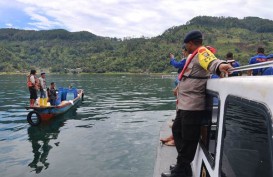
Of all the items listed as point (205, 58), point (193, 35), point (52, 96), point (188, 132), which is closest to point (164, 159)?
point (188, 132)

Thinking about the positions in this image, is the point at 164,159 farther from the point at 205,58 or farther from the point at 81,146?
the point at 81,146

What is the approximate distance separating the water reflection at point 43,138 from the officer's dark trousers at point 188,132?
6618 mm

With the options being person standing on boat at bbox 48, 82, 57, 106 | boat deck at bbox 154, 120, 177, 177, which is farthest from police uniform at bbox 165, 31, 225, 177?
person standing on boat at bbox 48, 82, 57, 106

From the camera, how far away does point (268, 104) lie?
171 cm

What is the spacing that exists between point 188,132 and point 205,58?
3.25 feet

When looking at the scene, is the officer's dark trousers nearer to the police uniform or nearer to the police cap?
the police uniform

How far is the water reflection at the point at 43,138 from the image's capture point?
1022cm

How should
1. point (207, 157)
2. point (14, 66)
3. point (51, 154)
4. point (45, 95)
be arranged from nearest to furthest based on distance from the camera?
point (207, 157)
point (51, 154)
point (45, 95)
point (14, 66)

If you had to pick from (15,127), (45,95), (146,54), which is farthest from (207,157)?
(146,54)

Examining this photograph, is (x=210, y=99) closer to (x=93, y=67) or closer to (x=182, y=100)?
(x=182, y=100)

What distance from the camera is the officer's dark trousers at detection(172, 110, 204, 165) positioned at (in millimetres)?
3906

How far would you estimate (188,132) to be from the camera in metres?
3.94

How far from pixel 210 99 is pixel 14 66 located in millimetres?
177447

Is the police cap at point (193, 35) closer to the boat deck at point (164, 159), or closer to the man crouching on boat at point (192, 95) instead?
the man crouching on boat at point (192, 95)
